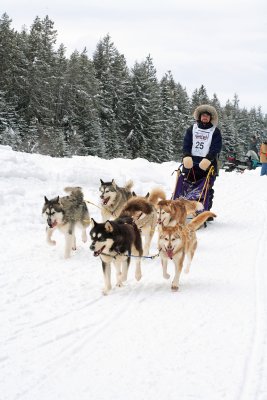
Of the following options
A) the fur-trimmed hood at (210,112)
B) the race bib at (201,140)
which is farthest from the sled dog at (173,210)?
the fur-trimmed hood at (210,112)

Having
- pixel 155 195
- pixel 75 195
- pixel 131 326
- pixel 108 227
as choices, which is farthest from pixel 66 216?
pixel 131 326

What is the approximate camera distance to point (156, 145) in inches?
1737

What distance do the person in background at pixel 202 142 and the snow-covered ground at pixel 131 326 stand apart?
155 centimetres

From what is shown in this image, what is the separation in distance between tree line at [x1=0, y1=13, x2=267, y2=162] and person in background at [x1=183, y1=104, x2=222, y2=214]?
21.4 metres

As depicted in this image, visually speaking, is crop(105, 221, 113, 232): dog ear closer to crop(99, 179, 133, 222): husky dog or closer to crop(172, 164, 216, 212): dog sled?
crop(99, 179, 133, 222): husky dog

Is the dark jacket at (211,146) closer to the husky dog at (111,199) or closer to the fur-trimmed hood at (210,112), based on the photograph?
the fur-trimmed hood at (210,112)

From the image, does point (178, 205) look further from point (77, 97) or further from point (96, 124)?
point (77, 97)

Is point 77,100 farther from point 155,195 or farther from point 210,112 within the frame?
point 155,195

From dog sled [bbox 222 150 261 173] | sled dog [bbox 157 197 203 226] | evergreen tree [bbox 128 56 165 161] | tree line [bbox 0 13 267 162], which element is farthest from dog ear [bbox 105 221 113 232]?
evergreen tree [bbox 128 56 165 161]

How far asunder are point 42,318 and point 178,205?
331cm

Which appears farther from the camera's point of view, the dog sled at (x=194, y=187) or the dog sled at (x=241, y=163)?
the dog sled at (x=241, y=163)

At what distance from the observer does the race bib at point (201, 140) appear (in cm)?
870

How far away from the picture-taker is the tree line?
34.8 m

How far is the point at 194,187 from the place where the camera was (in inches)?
340
